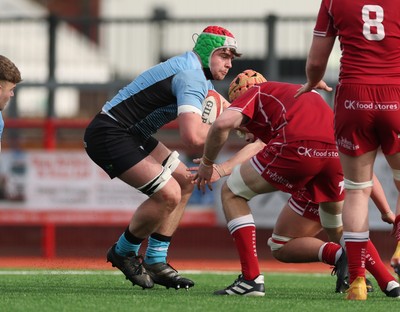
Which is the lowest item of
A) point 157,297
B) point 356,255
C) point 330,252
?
point 157,297

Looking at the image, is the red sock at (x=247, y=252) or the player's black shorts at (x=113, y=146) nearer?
the red sock at (x=247, y=252)

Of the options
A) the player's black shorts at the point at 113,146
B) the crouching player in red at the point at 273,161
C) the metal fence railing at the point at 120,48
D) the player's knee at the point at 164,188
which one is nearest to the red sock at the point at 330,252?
the crouching player in red at the point at 273,161

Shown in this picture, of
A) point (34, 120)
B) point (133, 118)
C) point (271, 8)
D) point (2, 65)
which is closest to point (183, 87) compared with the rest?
point (133, 118)

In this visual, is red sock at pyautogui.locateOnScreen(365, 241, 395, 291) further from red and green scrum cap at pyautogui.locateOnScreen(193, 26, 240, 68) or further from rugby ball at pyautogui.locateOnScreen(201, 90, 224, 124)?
red and green scrum cap at pyautogui.locateOnScreen(193, 26, 240, 68)

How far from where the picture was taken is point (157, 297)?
744 centimetres

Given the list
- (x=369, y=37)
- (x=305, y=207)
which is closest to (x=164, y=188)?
(x=305, y=207)

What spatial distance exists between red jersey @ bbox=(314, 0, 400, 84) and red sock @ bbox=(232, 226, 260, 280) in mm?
1245

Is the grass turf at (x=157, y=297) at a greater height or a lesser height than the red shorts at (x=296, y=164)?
lesser

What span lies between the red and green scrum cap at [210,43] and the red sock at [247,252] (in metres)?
1.51

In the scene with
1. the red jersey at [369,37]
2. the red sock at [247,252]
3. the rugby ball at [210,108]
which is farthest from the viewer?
the rugby ball at [210,108]

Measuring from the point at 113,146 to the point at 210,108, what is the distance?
2.78ft

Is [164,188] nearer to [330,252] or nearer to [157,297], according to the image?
[157,297]

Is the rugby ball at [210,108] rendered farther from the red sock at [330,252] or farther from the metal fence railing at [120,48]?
the metal fence railing at [120,48]

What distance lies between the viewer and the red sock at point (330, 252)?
8.06m
